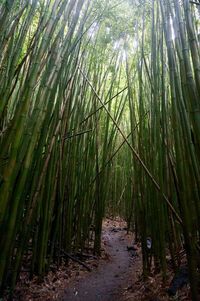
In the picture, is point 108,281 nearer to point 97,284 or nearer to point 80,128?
point 97,284

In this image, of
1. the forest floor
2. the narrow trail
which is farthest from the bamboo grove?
the narrow trail

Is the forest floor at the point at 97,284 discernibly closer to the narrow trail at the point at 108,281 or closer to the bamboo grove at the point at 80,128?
the narrow trail at the point at 108,281

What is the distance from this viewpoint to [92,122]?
346 centimetres

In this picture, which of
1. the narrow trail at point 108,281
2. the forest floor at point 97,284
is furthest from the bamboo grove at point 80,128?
the narrow trail at point 108,281

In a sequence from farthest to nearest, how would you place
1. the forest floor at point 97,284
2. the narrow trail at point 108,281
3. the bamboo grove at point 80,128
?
1. the narrow trail at point 108,281
2. the forest floor at point 97,284
3. the bamboo grove at point 80,128

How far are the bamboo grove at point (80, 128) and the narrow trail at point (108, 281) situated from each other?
0.31 m

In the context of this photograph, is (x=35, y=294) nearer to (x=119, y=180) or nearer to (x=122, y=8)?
(x=122, y=8)

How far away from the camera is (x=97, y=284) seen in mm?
2549

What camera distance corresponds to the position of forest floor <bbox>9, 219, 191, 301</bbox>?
205cm

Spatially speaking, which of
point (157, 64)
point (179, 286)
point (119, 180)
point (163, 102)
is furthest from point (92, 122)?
point (119, 180)

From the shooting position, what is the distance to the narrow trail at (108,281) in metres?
2.29

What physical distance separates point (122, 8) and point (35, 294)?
284 cm

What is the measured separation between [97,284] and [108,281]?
0.16 meters

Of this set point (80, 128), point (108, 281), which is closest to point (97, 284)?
point (108, 281)
